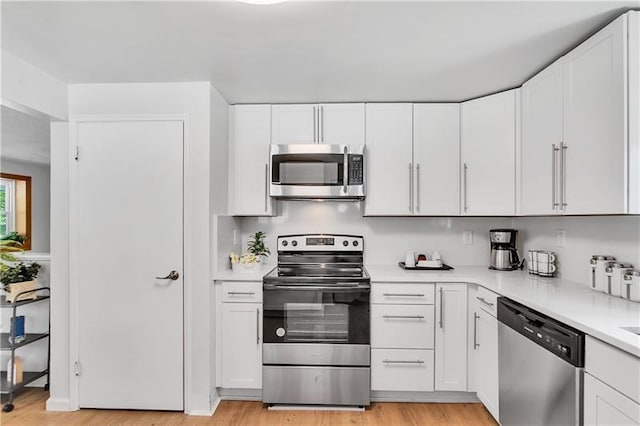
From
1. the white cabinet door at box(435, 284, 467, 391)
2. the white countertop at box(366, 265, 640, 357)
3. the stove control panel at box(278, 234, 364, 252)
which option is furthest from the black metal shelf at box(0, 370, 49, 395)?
the white cabinet door at box(435, 284, 467, 391)

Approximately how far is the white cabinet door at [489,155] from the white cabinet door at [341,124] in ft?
2.61

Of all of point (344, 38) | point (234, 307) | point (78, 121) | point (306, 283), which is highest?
point (344, 38)

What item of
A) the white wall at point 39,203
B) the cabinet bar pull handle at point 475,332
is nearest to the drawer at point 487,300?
the cabinet bar pull handle at point 475,332

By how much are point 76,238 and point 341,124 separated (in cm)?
203

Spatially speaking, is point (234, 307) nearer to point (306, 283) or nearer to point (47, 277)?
point (306, 283)

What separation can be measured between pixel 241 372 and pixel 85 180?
5.50 ft

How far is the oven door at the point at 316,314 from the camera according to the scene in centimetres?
246

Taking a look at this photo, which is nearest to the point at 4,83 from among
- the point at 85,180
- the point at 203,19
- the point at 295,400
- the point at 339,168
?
the point at 85,180

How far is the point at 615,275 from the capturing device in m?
1.85

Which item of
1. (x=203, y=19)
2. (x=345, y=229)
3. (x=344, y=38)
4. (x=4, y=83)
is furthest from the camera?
(x=345, y=229)

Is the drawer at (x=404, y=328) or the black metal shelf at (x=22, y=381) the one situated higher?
the drawer at (x=404, y=328)

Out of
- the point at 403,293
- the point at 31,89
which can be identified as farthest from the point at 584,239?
the point at 31,89

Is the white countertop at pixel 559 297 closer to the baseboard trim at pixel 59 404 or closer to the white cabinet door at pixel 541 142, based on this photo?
the white cabinet door at pixel 541 142

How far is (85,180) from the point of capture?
7.98 ft
